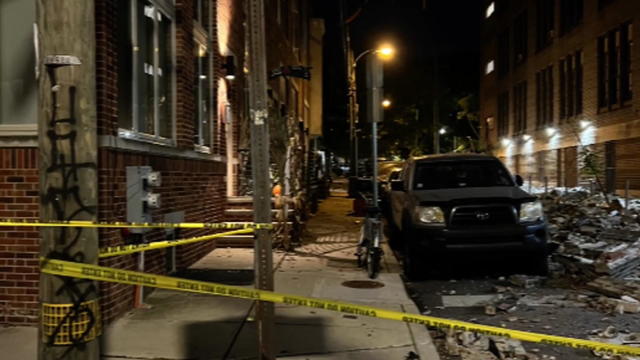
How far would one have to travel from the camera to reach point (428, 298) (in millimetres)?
7945

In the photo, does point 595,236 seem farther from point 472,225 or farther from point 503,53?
point 503,53

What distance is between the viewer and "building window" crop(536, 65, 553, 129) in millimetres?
33438

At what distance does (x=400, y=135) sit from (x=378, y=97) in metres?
45.1

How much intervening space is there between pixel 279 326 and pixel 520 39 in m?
38.0

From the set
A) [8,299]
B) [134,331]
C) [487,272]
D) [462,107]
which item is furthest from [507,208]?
[462,107]

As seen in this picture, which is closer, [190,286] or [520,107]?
[190,286]

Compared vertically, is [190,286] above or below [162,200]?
below

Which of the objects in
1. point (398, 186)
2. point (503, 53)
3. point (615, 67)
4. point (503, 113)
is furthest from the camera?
point (503, 53)

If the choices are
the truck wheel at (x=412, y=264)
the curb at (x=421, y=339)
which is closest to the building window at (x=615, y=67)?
the truck wheel at (x=412, y=264)

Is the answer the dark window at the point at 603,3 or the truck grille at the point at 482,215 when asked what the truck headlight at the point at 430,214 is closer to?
the truck grille at the point at 482,215

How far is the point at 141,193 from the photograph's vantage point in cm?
657

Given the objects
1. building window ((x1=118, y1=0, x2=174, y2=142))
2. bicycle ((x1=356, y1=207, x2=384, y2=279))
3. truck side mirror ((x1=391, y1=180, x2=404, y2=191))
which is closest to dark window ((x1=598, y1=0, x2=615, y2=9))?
truck side mirror ((x1=391, y1=180, x2=404, y2=191))

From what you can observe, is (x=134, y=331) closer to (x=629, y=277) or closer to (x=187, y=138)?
(x=187, y=138)

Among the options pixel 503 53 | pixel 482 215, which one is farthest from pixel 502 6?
pixel 482 215
